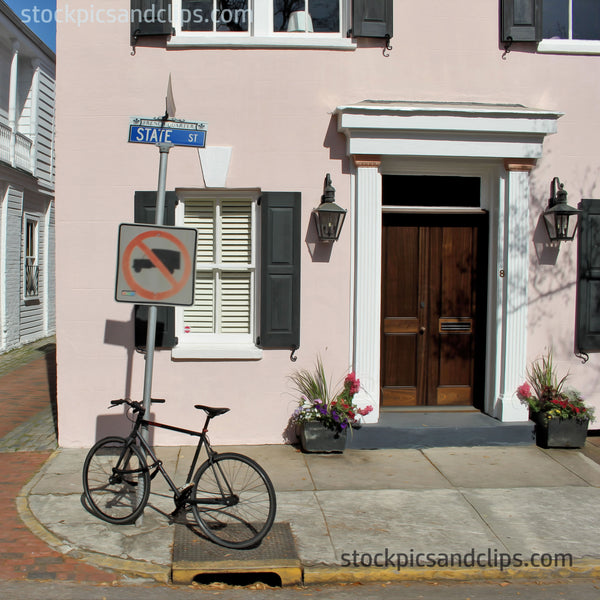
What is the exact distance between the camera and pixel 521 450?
287 inches

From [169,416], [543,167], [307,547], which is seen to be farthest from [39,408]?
[543,167]

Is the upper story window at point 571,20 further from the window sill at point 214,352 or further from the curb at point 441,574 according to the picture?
the curb at point 441,574

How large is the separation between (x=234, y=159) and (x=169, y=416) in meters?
2.81

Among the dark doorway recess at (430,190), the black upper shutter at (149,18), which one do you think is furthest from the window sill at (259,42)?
the dark doorway recess at (430,190)

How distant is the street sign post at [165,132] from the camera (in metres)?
5.27

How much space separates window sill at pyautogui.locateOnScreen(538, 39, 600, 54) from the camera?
25.0 ft

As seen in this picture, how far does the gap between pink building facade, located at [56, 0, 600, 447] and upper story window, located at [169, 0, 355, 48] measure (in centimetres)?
2

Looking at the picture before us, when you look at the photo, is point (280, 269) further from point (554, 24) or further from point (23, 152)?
point (23, 152)

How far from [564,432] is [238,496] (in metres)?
4.06

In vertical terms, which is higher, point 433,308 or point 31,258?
point 31,258

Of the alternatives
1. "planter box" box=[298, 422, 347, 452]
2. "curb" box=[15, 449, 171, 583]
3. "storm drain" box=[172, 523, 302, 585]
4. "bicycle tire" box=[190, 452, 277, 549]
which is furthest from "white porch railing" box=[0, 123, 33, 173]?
"storm drain" box=[172, 523, 302, 585]

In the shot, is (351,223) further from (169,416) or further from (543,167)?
(169,416)

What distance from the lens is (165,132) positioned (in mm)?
5312

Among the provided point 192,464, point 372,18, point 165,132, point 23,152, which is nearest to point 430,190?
point 372,18
